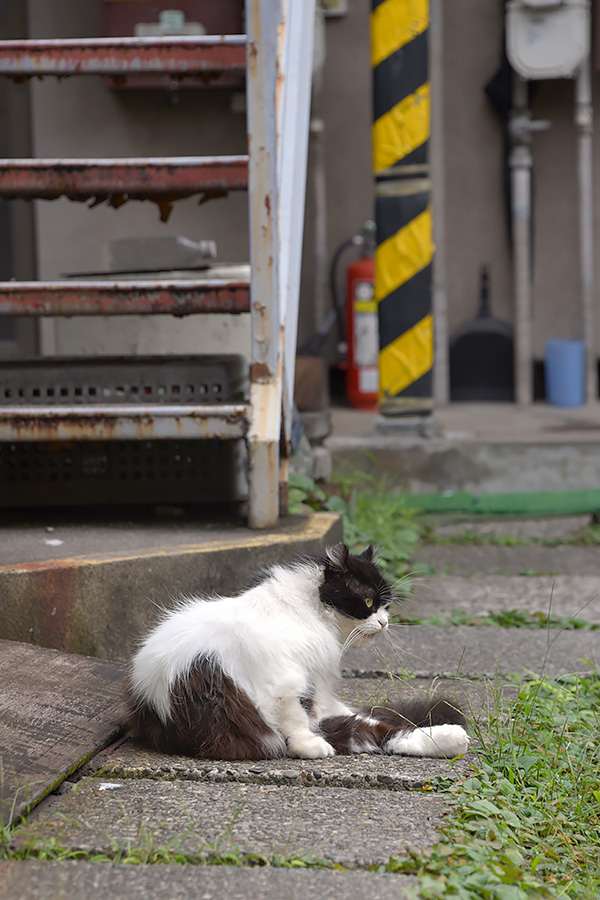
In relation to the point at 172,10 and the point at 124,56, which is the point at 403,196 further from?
the point at 124,56

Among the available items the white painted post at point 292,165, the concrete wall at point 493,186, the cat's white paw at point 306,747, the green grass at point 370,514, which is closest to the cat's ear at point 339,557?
the cat's white paw at point 306,747

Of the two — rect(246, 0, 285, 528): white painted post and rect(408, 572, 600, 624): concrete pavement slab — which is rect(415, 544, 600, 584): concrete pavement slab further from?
rect(246, 0, 285, 528): white painted post

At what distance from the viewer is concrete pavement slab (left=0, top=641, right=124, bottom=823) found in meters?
1.65

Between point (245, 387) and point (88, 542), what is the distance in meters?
0.93

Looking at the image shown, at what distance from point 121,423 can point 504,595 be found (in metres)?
1.58

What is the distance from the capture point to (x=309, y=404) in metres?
4.65

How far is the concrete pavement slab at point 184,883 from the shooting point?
1.32 metres

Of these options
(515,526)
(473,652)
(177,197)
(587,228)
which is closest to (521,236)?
(587,228)

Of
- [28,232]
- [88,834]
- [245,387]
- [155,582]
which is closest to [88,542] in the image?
[155,582]

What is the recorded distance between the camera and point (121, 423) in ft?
8.83

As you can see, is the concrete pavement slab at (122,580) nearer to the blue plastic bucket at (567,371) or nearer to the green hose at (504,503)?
the green hose at (504,503)

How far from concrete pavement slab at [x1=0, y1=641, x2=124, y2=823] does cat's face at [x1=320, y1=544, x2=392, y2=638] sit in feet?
1.60

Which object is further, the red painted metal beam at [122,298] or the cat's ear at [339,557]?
the red painted metal beam at [122,298]

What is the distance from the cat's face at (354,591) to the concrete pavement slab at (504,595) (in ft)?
4.01
